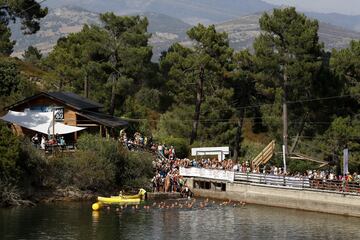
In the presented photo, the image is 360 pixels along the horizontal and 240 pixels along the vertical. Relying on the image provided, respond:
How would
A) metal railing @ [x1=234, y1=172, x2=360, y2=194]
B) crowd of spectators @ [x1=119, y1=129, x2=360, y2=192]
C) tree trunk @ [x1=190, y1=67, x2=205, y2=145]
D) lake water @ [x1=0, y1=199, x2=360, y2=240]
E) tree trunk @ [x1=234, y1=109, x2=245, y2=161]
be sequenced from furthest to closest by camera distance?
tree trunk @ [x1=234, y1=109, x2=245, y2=161]
tree trunk @ [x1=190, y1=67, x2=205, y2=145]
crowd of spectators @ [x1=119, y1=129, x2=360, y2=192]
metal railing @ [x1=234, y1=172, x2=360, y2=194]
lake water @ [x1=0, y1=199, x2=360, y2=240]

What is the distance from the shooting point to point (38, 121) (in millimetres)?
73062

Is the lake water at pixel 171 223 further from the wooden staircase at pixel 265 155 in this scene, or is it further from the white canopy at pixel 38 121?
the white canopy at pixel 38 121

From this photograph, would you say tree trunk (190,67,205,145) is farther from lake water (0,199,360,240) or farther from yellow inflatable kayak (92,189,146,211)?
yellow inflatable kayak (92,189,146,211)

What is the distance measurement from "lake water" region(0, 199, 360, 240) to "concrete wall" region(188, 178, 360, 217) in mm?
848

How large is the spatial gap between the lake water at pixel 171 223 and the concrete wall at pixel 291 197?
848 mm

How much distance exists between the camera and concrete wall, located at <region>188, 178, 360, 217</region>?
58.2 metres

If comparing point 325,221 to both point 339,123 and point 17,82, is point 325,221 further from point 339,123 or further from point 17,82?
point 17,82

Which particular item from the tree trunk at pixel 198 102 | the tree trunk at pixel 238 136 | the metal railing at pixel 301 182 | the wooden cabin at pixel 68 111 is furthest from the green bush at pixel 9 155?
the tree trunk at pixel 238 136

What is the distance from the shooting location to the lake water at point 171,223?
4916 centimetres

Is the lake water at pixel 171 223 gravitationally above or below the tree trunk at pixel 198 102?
below

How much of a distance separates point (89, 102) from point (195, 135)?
13.5m

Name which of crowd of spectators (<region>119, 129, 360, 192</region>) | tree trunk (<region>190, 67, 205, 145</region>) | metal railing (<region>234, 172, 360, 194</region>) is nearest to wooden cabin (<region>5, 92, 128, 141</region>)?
crowd of spectators (<region>119, 129, 360, 192</region>)

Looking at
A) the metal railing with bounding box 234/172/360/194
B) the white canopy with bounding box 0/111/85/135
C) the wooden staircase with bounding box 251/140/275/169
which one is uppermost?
the white canopy with bounding box 0/111/85/135

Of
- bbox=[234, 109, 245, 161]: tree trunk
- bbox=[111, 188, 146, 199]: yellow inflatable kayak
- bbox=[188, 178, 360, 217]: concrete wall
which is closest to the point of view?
bbox=[188, 178, 360, 217]: concrete wall
